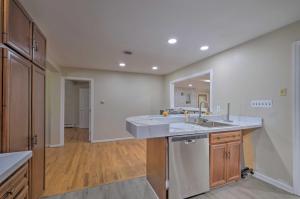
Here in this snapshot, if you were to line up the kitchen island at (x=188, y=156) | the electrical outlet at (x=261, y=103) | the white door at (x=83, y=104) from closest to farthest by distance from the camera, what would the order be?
the kitchen island at (x=188, y=156), the electrical outlet at (x=261, y=103), the white door at (x=83, y=104)

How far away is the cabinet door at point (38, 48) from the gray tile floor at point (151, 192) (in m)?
1.85

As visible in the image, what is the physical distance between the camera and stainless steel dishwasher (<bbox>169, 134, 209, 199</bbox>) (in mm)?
1899

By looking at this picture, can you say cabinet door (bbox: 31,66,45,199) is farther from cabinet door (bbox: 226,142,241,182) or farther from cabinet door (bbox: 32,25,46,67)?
cabinet door (bbox: 226,142,241,182)

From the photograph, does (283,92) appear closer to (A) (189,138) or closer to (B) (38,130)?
(A) (189,138)

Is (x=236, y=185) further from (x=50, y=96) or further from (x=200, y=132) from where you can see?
(x=50, y=96)

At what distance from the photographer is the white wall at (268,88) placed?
2.20 m

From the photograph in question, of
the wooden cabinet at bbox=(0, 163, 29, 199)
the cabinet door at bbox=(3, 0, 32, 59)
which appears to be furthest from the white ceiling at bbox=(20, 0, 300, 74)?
the wooden cabinet at bbox=(0, 163, 29, 199)

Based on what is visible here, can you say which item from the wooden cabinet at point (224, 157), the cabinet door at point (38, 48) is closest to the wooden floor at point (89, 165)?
the wooden cabinet at point (224, 157)

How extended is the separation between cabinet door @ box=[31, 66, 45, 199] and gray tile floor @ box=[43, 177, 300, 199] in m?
0.34

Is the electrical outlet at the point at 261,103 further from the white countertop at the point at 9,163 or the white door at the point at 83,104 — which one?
the white door at the point at 83,104

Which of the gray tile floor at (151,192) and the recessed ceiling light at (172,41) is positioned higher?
the recessed ceiling light at (172,41)

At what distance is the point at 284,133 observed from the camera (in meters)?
2.24

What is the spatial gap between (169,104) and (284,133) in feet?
12.2

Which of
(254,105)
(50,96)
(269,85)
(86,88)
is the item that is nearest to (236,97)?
(254,105)
